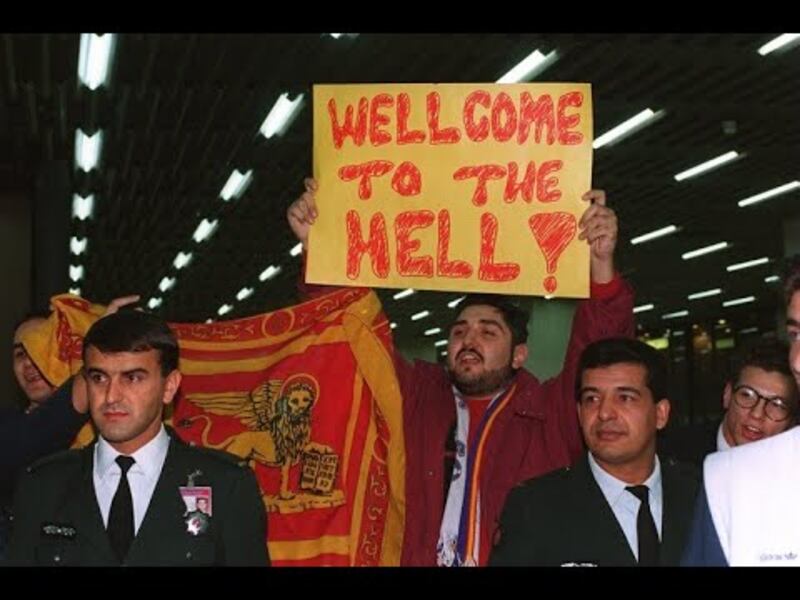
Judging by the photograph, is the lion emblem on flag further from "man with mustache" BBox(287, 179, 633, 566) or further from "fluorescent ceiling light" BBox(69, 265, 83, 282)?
"fluorescent ceiling light" BBox(69, 265, 83, 282)

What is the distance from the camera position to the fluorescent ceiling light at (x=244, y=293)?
27.5 meters

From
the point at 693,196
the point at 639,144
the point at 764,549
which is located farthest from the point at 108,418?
the point at 693,196

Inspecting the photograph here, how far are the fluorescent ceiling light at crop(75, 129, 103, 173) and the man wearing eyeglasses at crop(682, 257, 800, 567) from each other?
1155 cm

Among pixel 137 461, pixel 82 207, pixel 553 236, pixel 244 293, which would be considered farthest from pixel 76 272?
pixel 137 461

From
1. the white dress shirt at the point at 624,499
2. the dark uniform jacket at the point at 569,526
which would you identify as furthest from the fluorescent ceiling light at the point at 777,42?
the dark uniform jacket at the point at 569,526

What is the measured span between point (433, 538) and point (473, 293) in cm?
77

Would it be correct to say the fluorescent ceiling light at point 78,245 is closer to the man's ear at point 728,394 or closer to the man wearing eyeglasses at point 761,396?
the man's ear at point 728,394

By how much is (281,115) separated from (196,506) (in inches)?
378

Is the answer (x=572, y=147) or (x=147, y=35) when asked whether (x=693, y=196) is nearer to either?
(x=147, y=35)

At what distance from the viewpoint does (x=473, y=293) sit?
152 inches

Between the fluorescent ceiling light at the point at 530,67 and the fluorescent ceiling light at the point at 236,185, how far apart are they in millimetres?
5027

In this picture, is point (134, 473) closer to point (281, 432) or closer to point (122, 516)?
point (122, 516)

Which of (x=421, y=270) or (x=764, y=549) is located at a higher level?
(x=421, y=270)

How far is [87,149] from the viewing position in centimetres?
1397
